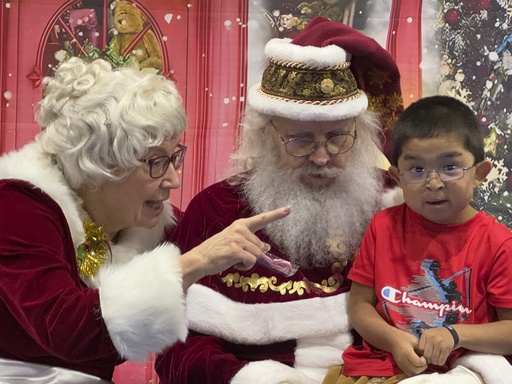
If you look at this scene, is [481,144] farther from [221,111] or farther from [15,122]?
[15,122]

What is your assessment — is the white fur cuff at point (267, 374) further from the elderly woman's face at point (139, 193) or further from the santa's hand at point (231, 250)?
the elderly woman's face at point (139, 193)

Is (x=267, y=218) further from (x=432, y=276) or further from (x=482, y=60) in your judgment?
(x=482, y=60)

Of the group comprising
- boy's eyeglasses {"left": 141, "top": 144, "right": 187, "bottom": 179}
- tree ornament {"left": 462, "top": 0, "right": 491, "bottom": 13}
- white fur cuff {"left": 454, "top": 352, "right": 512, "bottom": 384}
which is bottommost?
white fur cuff {"left": 454, "top": 352, "right": 512, "bottom": 384}

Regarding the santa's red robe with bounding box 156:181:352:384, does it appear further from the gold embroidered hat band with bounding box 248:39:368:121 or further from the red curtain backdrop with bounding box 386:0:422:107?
the red curtain backdrop with bounding box 386:0:422:107

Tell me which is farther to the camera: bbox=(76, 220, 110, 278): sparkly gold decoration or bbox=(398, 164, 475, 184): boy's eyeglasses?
bbox=(76, 220, 110, 278): sparkly gold decoration

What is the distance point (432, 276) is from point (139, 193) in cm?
94

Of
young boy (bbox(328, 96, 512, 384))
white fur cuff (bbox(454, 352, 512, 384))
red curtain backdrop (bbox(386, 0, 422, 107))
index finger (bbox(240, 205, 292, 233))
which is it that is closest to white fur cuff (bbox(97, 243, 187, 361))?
index finger (bbox(240, 205, 292, 233))

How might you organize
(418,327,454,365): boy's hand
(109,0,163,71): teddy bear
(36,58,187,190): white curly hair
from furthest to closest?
(109,0,163,71): teddy bear → (36,58,187,190): white curly hair → (418,327,454,365): boy's hand

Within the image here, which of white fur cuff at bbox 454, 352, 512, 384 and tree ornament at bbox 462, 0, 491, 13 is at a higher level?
tree ornament at bbox 462, 0, 491, 13

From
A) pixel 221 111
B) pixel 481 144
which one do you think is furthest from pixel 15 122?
pixel 481 144

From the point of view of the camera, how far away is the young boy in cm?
238

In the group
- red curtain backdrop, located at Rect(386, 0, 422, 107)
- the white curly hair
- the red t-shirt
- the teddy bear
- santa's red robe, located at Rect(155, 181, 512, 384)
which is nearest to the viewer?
the red t-shirt

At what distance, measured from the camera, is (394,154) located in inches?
103

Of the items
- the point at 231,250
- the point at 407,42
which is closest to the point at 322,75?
the point at 231,250
